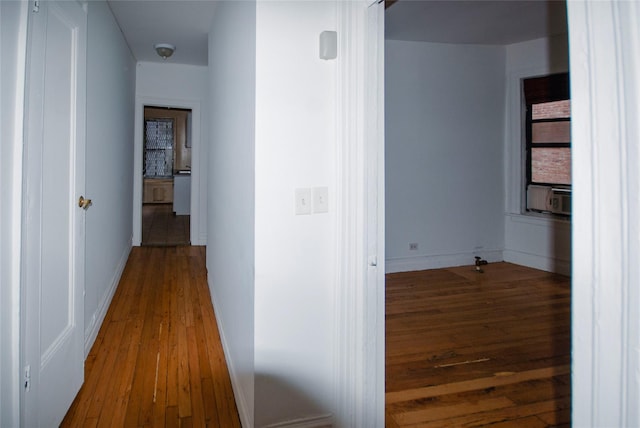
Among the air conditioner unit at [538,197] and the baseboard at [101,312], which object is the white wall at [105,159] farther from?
the air conditioner unit at [538,197]

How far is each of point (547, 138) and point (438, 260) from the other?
1870 millimetres

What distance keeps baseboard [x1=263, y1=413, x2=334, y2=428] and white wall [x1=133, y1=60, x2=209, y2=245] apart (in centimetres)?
479

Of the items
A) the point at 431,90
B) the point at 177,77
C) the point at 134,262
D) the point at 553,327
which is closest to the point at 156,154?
the point at 177,77

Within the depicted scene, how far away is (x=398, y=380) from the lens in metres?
2.45

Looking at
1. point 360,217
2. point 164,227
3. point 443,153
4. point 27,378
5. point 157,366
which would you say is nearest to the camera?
point 27,378

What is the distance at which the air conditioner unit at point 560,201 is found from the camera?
481cm

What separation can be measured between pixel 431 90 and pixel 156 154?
9.12m

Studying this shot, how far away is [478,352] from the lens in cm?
280

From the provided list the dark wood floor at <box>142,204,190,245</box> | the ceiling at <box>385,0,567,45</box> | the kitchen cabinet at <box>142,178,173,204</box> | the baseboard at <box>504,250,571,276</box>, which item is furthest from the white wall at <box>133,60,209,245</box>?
the kitchen cabinet at <box>142,178,173,204</box>

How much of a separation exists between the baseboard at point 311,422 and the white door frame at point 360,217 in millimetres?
49

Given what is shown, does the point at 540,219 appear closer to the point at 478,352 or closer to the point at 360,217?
the point at 478,352

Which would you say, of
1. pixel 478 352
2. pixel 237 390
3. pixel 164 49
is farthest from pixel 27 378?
pixel 164 49

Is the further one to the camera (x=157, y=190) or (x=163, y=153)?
(x=163, y=153)

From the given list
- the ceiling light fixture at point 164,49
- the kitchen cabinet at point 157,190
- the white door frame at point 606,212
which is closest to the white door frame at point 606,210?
the white door frame at point 606,212
